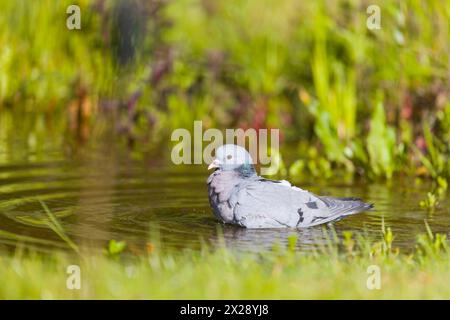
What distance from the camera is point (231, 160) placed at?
6.40m

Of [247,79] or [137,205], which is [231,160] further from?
[247,79]

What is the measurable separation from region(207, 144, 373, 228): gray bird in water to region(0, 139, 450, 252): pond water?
0.27ft

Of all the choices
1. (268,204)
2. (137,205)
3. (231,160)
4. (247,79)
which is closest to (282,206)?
(268,204)

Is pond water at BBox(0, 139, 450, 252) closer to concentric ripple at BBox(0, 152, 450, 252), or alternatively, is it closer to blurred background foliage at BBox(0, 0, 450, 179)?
concentric ripple at BBox(0, 152, 450, 252)

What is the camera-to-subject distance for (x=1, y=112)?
11.6 meters

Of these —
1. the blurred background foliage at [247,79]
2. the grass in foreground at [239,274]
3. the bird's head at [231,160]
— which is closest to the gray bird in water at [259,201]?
the bird's head at [231,160]

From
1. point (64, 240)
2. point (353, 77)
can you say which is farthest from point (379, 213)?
point (353, 77)

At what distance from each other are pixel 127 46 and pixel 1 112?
7.01 feet

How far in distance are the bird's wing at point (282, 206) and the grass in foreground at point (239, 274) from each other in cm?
48

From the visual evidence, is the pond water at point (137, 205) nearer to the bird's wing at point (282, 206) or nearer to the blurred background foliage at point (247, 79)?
the bird's wing at point (282, 206)

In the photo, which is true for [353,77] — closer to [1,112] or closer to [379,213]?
[379,213]

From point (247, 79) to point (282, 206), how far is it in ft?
16.9

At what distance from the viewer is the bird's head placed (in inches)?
252

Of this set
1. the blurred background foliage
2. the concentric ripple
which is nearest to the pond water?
the concentric ripple
